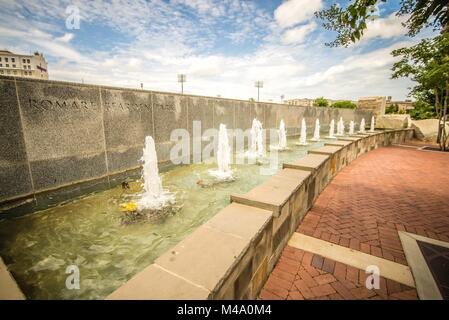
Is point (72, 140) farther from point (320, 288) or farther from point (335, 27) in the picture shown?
point (335, 27)

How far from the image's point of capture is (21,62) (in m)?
90.5

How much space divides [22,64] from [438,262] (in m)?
130

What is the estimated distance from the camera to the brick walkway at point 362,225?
89.8 inches

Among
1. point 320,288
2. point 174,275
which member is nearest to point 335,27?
point 320,288

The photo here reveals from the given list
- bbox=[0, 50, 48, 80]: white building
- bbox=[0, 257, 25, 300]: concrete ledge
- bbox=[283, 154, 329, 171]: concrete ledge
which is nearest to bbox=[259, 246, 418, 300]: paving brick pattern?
bbox=[283, 154, 329, 171]: concrete ledge

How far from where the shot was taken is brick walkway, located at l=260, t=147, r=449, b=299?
2281 millimetres

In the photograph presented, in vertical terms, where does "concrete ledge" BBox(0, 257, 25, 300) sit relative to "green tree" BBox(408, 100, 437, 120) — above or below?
below

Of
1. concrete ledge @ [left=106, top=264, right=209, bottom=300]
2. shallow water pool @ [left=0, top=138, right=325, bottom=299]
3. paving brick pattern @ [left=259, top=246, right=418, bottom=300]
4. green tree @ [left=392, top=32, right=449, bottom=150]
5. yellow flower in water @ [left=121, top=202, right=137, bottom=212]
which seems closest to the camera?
concrete ledge @ [left=106, top=264, right=209, bottom=300]

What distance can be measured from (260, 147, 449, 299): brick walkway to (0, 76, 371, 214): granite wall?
3.40 m

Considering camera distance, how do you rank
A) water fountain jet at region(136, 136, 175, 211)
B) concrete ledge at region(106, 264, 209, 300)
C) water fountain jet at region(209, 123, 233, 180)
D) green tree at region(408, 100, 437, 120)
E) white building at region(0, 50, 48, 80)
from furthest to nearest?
1. white building at region(0, 50, 48, 80)
2. green tree at region(408, 100, 437, 120)
3. water fountain jet at region(209, 123, 233, 180)
4. water fountain jet at region(136, 136, 175, 211)
5. concrete ledge at region(106, 264, 209, 300)

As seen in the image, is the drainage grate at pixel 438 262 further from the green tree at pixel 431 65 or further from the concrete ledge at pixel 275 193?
the green tree at pixel 431 65

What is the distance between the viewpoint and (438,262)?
2666 millimetres

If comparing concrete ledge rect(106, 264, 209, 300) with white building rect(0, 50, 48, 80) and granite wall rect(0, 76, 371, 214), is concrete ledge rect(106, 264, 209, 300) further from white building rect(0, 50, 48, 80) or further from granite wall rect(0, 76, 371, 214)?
white building rect(0, 50, 48, 80)
